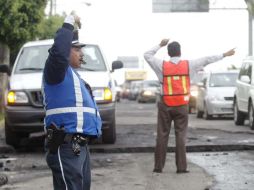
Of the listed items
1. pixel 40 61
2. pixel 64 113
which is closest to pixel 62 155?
pixel 64 113

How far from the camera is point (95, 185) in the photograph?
891cm

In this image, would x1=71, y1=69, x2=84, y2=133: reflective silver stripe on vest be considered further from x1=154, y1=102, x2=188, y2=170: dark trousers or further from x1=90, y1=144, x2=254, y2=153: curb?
x1=90, y1=144, x2=254, y2=153: curb

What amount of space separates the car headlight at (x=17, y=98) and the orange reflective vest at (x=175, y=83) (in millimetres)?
3074

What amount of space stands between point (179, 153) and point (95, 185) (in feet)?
4.86

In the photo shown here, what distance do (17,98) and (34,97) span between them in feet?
0.89

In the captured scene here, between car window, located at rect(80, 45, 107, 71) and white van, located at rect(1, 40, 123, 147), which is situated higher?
car window, located at rect(80, 45, 107, 71)

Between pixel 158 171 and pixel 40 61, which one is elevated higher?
pixel 40 61

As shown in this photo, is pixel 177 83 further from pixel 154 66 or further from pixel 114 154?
pixel 114 154

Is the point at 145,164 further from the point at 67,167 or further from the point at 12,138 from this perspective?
the point at 67,167

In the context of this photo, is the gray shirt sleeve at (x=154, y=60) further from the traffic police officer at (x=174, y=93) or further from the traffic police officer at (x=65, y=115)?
the traffic police officer at (x=65, y=115)

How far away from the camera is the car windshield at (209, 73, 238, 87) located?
23109 mm

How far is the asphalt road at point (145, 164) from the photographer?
898 cm

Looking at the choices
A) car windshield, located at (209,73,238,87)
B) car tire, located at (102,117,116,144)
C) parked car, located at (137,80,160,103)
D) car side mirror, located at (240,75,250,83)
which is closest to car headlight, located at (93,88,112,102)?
car tire, located at (102,117,116,144)

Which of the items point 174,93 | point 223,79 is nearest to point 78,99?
point 174,93
